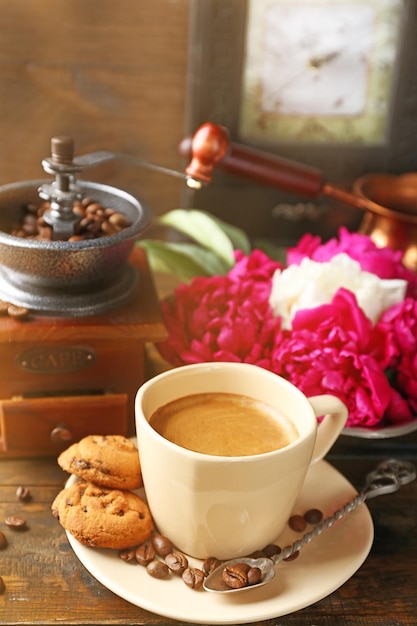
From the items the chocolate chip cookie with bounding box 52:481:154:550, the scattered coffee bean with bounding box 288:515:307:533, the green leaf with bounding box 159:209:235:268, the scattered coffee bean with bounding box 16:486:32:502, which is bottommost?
the scattered coffee bean with bounding box 16:486:32:502

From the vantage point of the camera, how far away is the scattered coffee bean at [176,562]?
72 cm

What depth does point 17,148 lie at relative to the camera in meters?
1.34

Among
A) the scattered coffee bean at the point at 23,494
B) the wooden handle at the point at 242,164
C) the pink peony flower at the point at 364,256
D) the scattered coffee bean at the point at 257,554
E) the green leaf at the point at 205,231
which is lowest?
the scattered coffee bean at the point at 23,494

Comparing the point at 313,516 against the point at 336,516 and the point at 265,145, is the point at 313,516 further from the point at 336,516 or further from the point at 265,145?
the point at 265,145

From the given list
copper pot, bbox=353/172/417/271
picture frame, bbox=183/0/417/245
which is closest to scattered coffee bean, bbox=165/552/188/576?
copper pot, bbox=353/172/417/271

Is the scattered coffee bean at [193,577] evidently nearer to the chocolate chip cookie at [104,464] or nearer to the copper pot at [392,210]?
the chocolate chip cookie at [104,464]

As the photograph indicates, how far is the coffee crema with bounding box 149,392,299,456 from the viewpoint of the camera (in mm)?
740

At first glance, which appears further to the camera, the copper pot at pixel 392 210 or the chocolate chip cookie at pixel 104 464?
the copper pot at pixel 392 210

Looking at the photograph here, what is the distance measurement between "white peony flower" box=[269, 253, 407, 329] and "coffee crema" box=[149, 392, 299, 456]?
184 mm

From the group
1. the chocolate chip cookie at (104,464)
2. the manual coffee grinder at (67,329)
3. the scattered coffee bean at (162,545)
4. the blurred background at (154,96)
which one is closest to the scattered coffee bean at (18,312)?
the manual coffee grinder at (67,329)

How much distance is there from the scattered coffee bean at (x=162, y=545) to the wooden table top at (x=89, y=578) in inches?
2.2

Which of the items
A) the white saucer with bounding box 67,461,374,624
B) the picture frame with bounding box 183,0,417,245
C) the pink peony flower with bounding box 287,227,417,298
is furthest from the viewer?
the picture frame with bounding box 183,0,417,245

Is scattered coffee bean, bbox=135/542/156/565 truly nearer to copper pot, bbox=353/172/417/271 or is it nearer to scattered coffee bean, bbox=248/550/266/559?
scattered coffee bean, bbox=248/550/266/559

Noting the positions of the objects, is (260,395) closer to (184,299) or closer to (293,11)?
(184,299)
